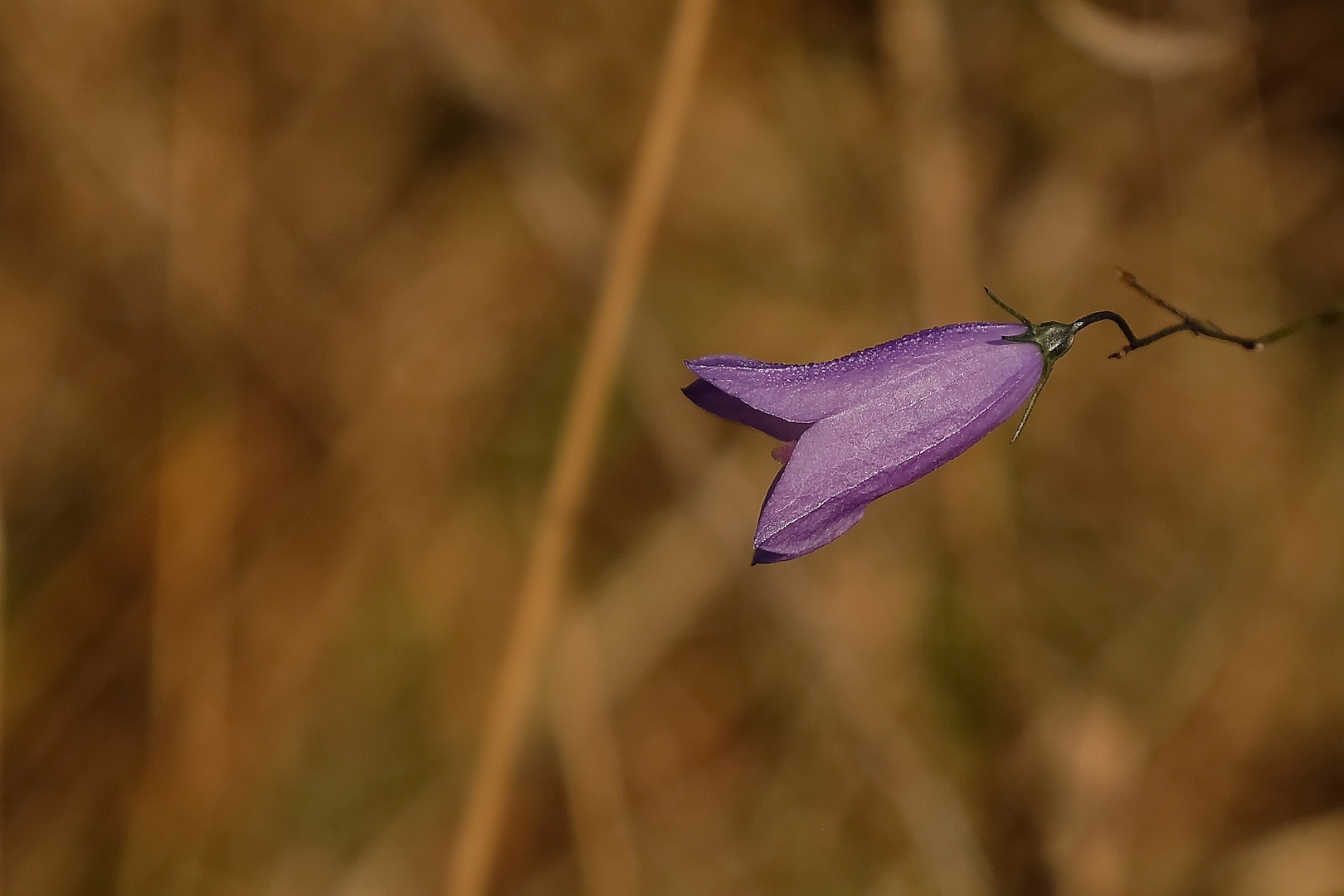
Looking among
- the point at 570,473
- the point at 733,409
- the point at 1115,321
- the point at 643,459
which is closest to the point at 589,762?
the point at 643,459

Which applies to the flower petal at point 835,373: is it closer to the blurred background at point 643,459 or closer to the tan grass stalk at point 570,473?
the tan grass stalk at point 570,473

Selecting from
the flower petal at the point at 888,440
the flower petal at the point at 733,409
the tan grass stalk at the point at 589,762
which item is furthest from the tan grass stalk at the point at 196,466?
the flower petal at the point at 888,440

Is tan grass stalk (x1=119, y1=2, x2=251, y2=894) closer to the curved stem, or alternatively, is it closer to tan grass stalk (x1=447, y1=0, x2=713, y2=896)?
tan grass stalk (x1=447, y1=0, x2=713, y2=896)

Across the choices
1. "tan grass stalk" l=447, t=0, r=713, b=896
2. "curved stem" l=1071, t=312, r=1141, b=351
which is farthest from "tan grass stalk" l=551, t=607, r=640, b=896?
"curved stem" l=1071, t=312, r=1141, b=351

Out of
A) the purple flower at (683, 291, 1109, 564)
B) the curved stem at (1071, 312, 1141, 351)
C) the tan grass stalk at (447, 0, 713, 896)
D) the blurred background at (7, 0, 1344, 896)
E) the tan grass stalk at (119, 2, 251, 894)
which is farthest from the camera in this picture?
the tan grass stalk at (119, 2, 251, 894)

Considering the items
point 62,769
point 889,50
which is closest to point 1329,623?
point 889,50

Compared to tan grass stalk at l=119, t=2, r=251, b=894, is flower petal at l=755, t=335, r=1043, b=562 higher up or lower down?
lower down

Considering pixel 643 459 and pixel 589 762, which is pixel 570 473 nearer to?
pixel 589 762
